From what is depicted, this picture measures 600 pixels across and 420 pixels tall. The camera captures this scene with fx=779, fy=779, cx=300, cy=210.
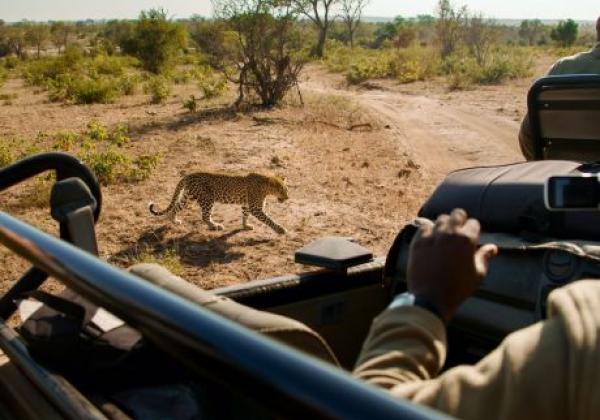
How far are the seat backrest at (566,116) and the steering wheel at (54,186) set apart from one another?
5.71 feet

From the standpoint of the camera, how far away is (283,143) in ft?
33.5

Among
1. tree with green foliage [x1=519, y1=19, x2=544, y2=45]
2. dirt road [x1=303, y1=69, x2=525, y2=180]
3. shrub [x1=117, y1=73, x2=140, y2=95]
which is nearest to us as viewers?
dirt road [x1=303, y1=69, x2=525, y2=180]

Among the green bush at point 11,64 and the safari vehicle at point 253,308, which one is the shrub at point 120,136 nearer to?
the safari vehicle at point 253,308

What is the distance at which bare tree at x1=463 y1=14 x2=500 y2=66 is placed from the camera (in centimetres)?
2669

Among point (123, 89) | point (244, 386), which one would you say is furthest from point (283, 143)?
point (244, 386)

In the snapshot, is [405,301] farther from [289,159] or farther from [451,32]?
[451,32]

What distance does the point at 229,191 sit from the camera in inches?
246

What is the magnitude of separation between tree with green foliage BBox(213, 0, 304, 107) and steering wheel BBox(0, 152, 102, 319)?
11.4m

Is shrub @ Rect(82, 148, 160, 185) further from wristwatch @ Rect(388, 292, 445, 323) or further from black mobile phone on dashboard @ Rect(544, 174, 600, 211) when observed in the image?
wristwatch @ Rect(388, 292, 445, 323)

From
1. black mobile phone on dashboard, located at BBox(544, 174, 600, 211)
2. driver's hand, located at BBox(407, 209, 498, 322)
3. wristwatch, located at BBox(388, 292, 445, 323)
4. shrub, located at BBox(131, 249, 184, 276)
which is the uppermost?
black mobile phone on dashboard, located at BBox(544, 174, 600, 211)

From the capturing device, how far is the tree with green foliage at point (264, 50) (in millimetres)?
13281

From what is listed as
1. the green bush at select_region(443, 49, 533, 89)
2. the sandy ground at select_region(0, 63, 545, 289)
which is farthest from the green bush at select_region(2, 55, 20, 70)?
the green bush at select_region(443, 49, 533, 89)

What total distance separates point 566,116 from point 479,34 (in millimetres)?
25603

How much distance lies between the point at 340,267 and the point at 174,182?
19.7 feet
